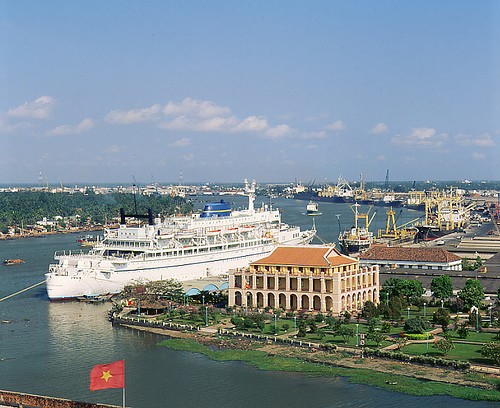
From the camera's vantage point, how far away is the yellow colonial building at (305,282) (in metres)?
36.2

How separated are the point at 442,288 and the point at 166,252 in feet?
56.0

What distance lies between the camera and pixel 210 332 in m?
33.3

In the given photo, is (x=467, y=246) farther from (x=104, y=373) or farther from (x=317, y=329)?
(x=104, y=373)

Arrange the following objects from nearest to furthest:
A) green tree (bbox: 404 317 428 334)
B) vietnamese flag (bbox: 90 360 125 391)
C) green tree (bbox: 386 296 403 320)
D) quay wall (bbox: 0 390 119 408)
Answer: vietnamese flag (bbox: 90 360 125 391) < quay wall (bbox: 0 390 119 408) < green tree (bbox: 404 317 428 334) < green tree (bbox: 386 296 403 320)

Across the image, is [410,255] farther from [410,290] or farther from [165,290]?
[165,290]

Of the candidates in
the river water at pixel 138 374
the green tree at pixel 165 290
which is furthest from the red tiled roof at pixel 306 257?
the river water at pixel 138 374

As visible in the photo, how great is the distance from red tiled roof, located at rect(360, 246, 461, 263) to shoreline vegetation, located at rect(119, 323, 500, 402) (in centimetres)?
1712

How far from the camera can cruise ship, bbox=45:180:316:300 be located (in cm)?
4344

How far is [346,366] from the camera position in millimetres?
27578

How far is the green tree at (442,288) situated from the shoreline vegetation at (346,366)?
966 centimetres

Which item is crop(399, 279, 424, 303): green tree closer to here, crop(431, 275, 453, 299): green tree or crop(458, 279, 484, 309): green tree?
Answer: crop(431, 275, 453, 299): green tree

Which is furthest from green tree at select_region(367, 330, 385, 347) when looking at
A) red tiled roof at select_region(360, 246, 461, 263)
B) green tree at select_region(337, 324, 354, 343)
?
red tiled roof at select_region(360, 246, 461, 263)

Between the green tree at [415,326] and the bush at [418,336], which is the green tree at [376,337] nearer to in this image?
the bush at [418,336]

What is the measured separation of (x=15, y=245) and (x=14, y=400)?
2317 inches
